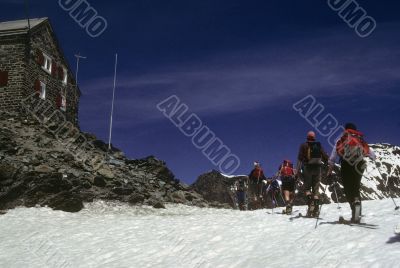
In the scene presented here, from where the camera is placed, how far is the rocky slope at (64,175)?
66.2ft

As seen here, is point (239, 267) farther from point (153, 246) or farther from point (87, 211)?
point (87, 211)

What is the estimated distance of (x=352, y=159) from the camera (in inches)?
384

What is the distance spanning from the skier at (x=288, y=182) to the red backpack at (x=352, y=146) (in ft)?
17.4

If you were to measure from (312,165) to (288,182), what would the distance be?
3283 millimetres

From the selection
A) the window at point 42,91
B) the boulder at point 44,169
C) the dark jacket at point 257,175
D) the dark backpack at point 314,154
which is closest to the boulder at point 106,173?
the boulder at point 44,169

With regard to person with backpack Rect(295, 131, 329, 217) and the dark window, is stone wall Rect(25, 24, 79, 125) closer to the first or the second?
the dark window

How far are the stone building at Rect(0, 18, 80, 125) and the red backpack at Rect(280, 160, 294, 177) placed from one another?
25.9 meters

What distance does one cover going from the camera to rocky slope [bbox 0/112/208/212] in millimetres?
20188

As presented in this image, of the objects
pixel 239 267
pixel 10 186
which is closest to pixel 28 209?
pixel 10 186

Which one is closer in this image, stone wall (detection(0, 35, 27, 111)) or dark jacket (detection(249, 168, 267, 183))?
dark jacket (detection(249, 168, 267, 183))

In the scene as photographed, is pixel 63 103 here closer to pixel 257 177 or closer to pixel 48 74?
pixel 48 74

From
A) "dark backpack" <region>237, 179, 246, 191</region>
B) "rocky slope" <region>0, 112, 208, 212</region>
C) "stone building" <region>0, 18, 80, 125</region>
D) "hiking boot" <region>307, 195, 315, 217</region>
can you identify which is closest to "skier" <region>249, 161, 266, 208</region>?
"dark backpack" <region>237, 179, 246, 191</region>

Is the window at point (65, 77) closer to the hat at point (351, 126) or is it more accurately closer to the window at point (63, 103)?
the window at point (63, 103)

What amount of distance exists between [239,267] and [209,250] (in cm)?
180
